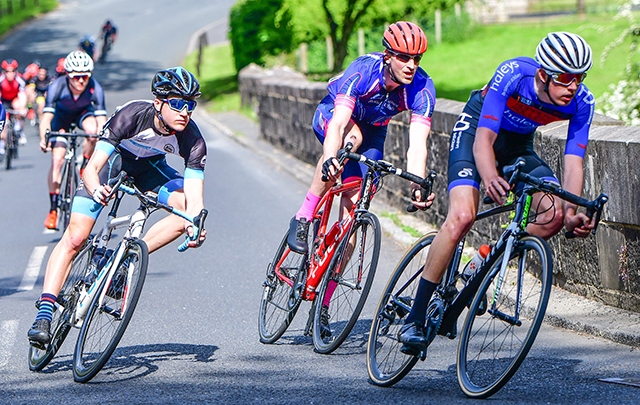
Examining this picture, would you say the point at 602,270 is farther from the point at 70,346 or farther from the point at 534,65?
the point at 70,346

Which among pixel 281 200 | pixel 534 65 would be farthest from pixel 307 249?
pixel 281 200

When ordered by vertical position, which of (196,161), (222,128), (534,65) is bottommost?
(222,128)

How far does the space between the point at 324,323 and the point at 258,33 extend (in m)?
29.8

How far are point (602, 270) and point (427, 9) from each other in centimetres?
2504

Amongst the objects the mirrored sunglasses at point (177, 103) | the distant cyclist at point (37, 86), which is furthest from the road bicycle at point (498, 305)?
the distant cyclist at point (37, 86)

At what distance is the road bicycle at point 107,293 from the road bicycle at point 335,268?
983 millimetres

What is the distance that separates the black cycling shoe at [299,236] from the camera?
7.02 metres

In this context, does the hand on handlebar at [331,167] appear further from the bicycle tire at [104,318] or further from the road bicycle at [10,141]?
the road bicycle at [10,141]

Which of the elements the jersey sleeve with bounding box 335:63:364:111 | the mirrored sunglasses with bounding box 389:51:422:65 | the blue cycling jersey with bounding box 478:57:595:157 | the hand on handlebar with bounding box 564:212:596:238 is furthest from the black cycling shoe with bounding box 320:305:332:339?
the hand on handlebar with bounding box 564:212:596:238

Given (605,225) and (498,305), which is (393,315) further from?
(605,225)

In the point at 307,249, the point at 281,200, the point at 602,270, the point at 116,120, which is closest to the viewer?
the point at 116,120

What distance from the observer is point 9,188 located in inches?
690

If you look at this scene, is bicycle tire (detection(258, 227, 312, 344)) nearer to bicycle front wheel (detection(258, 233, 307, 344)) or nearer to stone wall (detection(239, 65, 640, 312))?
bicycle front wheel (detection(258, 233, 307, 344))

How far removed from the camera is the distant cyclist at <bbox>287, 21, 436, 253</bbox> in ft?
21.5
